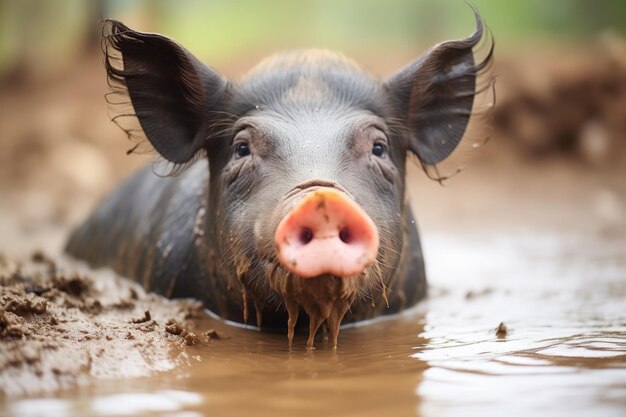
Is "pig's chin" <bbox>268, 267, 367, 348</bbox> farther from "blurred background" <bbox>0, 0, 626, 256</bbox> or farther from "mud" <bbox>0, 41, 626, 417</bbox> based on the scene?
"blurred background" <bbox>0, 0, 626, 256</bbox>

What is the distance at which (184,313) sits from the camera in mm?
4820

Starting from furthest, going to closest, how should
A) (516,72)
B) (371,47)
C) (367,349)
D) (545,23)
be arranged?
(371,47)
(545,23)
(516,72)
(367,349)

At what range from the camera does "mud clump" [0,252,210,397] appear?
3.30 meters

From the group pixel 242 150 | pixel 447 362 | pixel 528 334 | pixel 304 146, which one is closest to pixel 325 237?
pixel 447 362

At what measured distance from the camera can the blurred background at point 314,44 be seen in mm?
12141

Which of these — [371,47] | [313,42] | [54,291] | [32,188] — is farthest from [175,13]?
[54,291]

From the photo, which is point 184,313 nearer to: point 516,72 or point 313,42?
point 516,72

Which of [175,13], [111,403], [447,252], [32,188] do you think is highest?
[175,13]

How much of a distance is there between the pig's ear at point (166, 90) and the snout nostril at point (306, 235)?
1523 millimetres

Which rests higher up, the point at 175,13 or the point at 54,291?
the point at 175,13

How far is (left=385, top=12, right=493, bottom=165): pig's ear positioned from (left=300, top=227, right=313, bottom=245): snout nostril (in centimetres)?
166

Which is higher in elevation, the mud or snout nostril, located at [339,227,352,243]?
snout nostril, located at [339,227,352,243]

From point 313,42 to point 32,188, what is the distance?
740 cm

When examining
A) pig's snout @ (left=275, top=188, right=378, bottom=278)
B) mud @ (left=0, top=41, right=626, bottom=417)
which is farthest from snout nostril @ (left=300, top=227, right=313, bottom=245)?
mud @ (left=0, top=41, right=626, bottom=417)
